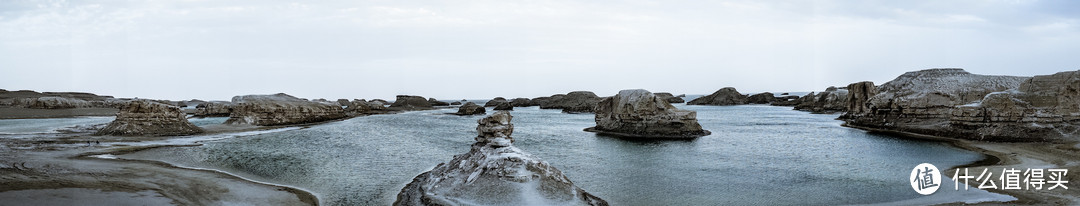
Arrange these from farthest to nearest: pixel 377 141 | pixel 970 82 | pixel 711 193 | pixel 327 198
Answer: pixel 970 82 < pixel 377 141 < pixel 711 193 < pixel 327 198

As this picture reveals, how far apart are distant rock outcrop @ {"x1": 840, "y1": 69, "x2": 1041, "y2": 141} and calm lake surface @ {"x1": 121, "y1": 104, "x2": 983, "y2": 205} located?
3533 millimetres

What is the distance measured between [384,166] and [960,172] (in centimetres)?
2099

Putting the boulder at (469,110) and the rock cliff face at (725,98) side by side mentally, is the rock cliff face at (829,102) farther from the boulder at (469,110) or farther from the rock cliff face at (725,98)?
the boulder at (469,110)

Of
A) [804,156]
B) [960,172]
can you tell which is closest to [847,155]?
[804,156]

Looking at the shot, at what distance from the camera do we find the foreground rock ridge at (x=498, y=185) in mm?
11320

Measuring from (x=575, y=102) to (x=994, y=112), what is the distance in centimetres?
6548

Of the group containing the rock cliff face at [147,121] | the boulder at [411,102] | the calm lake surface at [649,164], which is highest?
the boulder at [411,102]

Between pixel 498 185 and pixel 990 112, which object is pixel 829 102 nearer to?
pixel 990 112

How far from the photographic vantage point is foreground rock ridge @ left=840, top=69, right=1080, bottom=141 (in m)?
26.9

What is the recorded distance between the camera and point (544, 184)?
1185 cm

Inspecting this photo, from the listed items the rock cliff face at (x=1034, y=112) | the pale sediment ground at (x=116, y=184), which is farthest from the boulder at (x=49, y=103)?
the rock cliff face at (x=1034, y=112)

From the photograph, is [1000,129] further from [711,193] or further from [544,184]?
[544,184]

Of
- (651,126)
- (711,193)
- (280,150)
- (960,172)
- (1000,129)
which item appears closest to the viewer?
(711,193)

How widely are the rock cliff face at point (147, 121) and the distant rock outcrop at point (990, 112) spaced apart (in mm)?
48003
